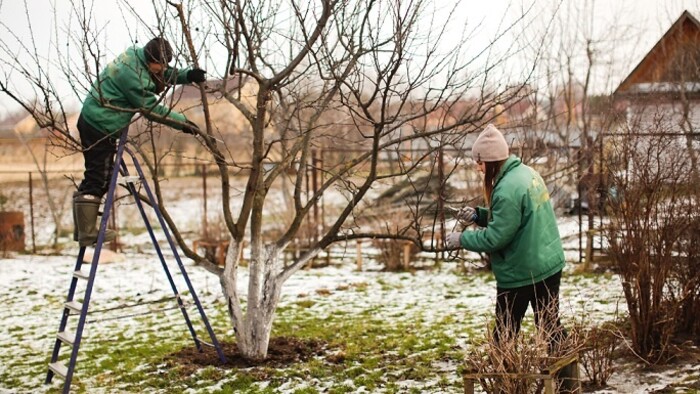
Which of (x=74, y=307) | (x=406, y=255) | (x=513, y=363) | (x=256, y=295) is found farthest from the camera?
(x=406, y=255)

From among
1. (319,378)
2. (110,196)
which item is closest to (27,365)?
(110,196)

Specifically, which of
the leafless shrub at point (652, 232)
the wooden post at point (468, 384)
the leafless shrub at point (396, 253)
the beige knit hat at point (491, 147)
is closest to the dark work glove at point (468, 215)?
the beige knit hat at point (491, 147)

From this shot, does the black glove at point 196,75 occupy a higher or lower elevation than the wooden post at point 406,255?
higher

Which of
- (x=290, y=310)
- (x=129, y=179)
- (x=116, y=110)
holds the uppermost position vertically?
(x=116, y=110)

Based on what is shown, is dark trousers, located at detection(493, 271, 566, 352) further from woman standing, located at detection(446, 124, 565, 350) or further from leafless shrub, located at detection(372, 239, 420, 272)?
leafless shrub, located at detection(372, 239, 420, 272)

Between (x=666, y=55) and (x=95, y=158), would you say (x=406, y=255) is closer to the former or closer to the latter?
(x=95, y=158)

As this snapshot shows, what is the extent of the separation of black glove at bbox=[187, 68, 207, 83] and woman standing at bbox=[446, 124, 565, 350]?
2030 mm

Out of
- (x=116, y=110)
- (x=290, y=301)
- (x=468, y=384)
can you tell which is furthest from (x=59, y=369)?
(x=290, y=301)

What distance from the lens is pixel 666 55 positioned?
1471 cm

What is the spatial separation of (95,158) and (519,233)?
3206 millimetres

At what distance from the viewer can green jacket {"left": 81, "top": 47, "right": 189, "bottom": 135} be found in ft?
17.9

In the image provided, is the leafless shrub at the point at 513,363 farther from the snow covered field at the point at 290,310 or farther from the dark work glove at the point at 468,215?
the dark work glove at the point at 468,215

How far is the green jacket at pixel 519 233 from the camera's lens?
14.6 ft

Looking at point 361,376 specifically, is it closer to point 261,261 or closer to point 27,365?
point 261,261
